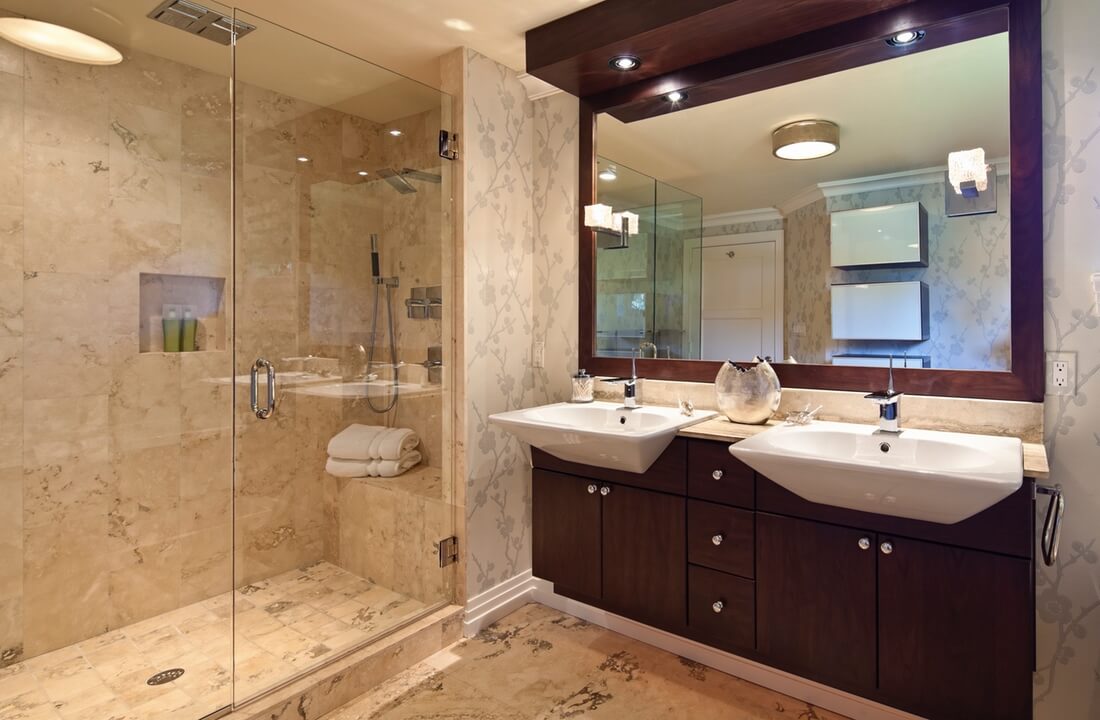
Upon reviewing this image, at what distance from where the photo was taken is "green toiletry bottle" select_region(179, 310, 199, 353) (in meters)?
2.34

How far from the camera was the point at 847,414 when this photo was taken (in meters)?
1.98

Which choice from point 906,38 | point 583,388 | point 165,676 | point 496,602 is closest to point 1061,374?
point 906,38

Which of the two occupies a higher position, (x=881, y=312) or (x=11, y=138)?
(x=11, y=138)

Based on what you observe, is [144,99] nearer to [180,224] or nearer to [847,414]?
[180,224]

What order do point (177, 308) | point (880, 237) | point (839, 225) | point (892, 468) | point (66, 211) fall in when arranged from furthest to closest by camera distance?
1. point (177, 308)
2. point (66, 211)
3. point (839, 225)
4. point (880, 237)
5. point (892, 468)

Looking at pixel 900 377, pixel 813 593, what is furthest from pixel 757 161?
pixel 813 593

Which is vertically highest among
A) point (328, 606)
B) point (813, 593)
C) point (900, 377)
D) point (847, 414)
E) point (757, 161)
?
point (757, 161)

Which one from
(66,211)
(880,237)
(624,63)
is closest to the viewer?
(880,237)

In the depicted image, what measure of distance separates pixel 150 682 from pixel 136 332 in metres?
1.29

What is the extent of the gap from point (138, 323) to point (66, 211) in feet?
1.51

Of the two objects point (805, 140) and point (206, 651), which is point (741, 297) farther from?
point (206, 651)

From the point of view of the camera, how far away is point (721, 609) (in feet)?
5.97

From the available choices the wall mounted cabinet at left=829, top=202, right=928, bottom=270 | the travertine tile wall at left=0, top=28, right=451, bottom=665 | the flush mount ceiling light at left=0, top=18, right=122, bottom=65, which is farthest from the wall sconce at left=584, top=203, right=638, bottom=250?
the flush mount ceiling light at left=0, top=18, right=122, bottom=65

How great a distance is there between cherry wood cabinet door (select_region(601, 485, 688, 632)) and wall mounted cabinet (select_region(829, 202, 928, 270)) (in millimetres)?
1014
